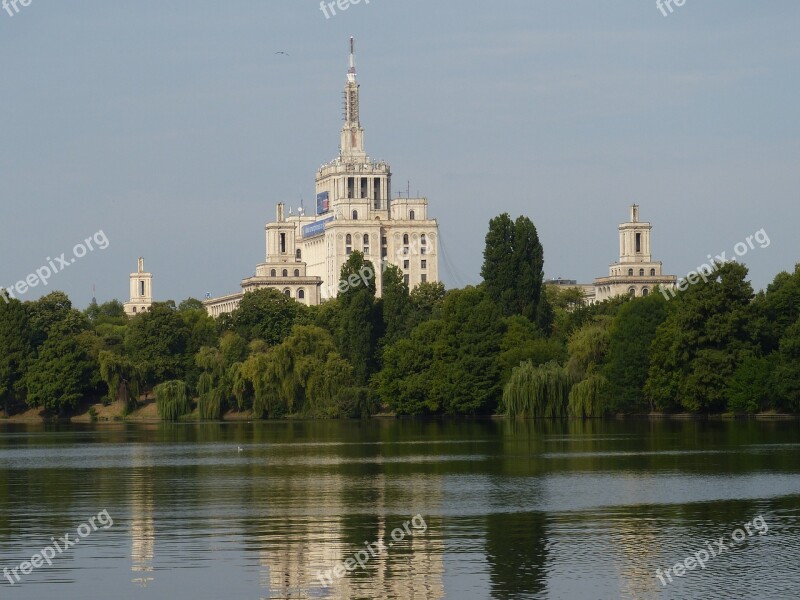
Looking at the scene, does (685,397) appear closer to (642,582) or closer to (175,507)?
(175,507)

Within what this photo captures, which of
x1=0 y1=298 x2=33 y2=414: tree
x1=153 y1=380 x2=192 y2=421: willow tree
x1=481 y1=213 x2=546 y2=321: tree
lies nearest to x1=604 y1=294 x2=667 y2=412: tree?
x1=481 y1=213 x2=546 y2=321: tree

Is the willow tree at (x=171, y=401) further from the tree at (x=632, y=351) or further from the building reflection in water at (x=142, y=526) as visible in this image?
the building reflection in water at (x=142, y=526)

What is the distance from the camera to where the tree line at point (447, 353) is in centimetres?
8944

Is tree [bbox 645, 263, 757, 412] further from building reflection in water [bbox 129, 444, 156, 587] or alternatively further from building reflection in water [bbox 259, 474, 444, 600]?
building reflection in water [bbox 259, 474, 444, 600]

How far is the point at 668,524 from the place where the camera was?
33.1m

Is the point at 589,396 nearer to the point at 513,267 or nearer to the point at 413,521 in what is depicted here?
the point at 513,267

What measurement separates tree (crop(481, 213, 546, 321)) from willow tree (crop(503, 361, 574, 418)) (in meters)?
21.9

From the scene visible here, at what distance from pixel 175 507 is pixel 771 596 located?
57.8ft

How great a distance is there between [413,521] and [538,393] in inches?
2280

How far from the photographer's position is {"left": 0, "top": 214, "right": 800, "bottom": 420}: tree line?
89438 mm

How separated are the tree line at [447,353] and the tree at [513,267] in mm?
101

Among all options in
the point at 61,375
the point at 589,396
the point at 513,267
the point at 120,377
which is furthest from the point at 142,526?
the point at 61,375

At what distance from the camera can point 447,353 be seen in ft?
341

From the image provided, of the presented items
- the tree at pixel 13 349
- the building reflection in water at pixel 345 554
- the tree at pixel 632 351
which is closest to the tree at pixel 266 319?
the tree at pixel 13 349
